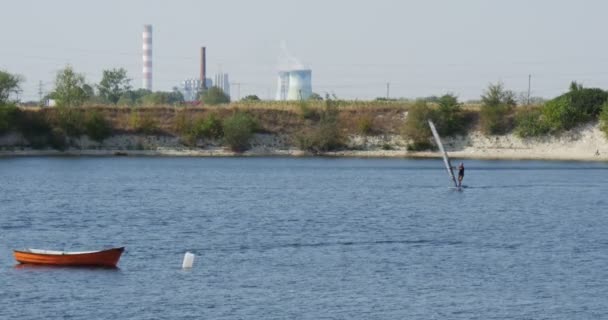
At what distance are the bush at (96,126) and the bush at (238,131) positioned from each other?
13871mm

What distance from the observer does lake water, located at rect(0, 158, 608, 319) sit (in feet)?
135

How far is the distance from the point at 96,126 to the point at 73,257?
9357 cm

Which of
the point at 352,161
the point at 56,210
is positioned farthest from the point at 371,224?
the point at 352,161

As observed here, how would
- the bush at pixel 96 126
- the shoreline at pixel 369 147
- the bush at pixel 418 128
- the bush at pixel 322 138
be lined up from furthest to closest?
1. the bush at pixel 322 138
2. the bush at pixel 96 126
3. the bush at pixel 418 128
4. the shoreline at pixel 369 147

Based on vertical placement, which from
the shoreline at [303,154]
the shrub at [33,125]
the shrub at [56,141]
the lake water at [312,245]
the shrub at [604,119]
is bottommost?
the lake water at [312,245]

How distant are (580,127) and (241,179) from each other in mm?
53828

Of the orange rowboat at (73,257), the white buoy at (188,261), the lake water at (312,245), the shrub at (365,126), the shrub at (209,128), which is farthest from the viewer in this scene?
the shrub at (365,126)

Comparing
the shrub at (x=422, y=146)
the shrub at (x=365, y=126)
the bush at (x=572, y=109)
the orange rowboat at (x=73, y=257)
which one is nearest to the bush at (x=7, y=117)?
the shrub at (x=365, y=126)

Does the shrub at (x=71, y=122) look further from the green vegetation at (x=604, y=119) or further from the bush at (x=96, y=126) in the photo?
the green vegetation at (x=604, y=119)

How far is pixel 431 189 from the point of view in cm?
8831

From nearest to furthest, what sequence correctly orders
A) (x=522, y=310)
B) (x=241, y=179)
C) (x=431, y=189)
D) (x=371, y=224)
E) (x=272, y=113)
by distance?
(x=522, y=310)
(x=371, y=224)
(x=431, y=189)
(x=241, y=179)
(x=272, y=113)

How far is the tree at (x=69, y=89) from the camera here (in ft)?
482

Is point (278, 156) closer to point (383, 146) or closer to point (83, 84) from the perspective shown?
point (383, 146)

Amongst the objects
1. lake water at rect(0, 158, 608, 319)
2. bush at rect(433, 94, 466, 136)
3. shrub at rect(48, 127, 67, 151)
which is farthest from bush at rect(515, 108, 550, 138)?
shrub at rect(48, 127, 67, 151)
